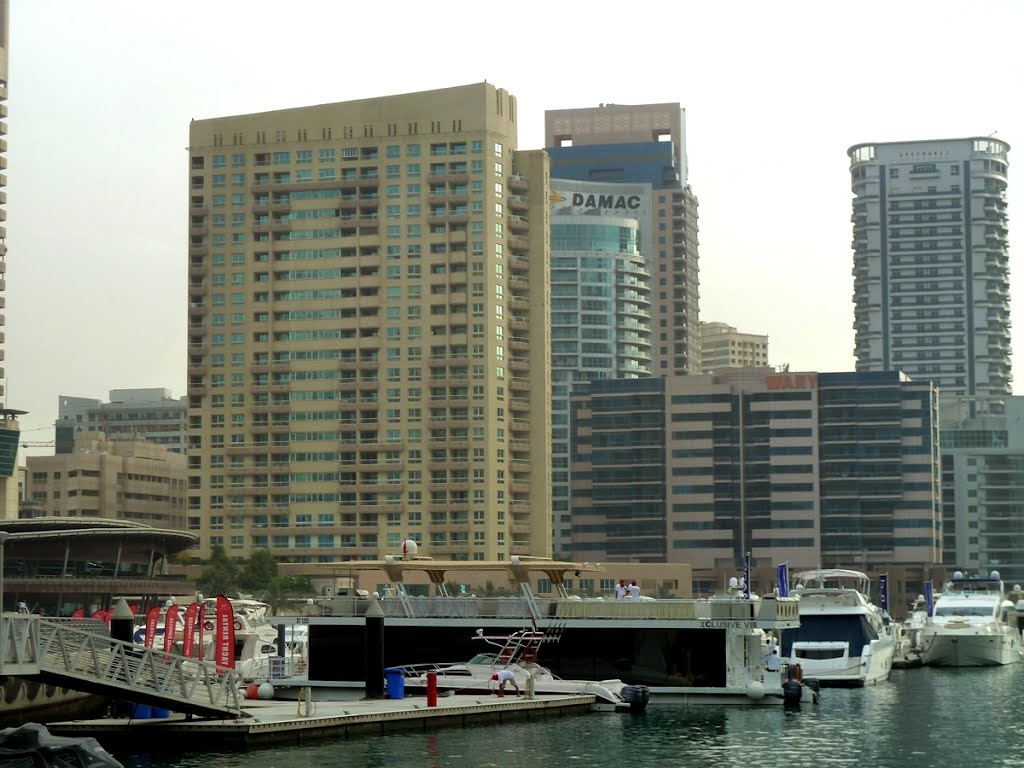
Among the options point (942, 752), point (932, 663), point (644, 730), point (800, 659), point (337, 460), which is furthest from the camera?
point (337, 460)

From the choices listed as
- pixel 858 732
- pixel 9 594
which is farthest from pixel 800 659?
pixel 9 594

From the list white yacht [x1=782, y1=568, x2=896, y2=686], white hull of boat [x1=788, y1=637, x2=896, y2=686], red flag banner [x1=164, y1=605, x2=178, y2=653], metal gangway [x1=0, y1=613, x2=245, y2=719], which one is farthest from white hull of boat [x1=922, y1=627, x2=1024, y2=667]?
metal gangway [x1=0, y1=613, x2=245, y2=719]

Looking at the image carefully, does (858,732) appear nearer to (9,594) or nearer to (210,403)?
(9,594)

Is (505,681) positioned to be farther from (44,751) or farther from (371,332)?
(371,332)

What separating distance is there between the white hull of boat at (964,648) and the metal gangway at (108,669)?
64011 millimetres

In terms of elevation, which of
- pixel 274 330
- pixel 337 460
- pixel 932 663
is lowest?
pixel 932 663

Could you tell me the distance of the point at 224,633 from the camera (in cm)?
6812

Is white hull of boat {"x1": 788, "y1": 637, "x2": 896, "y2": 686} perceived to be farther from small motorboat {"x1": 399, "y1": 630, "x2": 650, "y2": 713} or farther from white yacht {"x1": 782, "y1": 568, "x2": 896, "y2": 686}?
small motorboat {"x1": 399, "y1": 630, "x2": 650, "y2": 713}

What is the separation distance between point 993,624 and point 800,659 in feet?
106

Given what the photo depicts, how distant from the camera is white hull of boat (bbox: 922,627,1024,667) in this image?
108 meters

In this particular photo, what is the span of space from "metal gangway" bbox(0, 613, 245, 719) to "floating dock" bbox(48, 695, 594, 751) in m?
0.81

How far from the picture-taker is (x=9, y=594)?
5753 inches

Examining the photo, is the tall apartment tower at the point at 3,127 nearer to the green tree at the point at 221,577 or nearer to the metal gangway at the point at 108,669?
the green tree at the point at 221,577

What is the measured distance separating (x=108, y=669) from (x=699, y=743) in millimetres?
Answer: 18662
